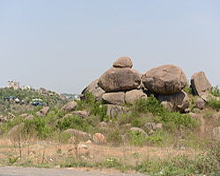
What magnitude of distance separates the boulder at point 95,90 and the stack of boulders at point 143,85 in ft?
1.68

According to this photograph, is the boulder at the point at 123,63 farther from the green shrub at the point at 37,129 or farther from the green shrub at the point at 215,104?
the green shrub at the point at 37,129

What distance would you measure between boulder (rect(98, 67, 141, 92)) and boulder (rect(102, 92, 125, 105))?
37cm

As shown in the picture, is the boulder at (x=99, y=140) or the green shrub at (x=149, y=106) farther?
the green shrub at (x=149, y=106)

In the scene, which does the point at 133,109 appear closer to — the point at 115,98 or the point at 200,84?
the point at 115,98

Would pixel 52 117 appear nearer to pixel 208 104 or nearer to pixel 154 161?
pixel 208 104

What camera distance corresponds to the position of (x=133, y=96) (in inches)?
931

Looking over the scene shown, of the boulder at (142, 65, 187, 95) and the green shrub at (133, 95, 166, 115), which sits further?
the green shrub at (133, 95, 166, 115)

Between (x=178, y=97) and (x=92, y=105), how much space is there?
19.7 feet

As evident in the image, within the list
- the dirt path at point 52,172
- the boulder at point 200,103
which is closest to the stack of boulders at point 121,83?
the boulder at point 200,103

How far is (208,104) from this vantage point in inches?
971

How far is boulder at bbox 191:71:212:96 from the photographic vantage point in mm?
25875

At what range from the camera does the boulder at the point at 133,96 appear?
2358 centimetres

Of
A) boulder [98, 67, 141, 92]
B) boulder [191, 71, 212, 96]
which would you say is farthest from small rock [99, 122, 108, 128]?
boulder [191, 71, 212, 96]

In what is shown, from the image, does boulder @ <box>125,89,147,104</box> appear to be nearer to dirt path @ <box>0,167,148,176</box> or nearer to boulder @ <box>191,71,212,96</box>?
boulder @ <box>191,71,212,96</box>
